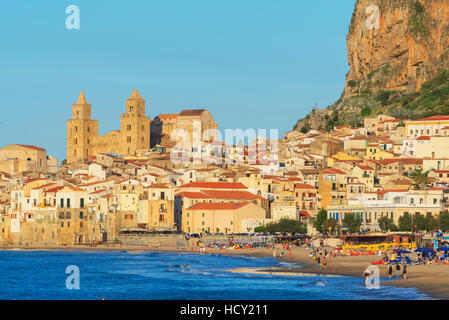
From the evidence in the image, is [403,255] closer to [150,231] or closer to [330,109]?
[150,231]

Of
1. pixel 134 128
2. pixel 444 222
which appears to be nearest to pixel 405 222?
pixel 444 222

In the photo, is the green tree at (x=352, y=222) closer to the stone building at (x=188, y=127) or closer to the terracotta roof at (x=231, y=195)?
the terracotta roof at (x=231, y=195)

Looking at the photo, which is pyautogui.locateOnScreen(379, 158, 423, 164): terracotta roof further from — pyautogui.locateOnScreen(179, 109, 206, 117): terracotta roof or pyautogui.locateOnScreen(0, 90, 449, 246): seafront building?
pyautogui.locateOnScreen(179, 109, 206, 117): terracotta roof

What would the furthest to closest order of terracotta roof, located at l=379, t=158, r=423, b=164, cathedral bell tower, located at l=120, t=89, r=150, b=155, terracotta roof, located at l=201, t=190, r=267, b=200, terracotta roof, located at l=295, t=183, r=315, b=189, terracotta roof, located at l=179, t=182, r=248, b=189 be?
cathedral bell tower, located at l=120, t=89, r=150, b=155 < terracotta roof, located at l=379, t=158, r=423, b=164 < terracotta roof, located at l=179, t=182, r=248, b=189 < terracotta roof, located at l=295, t=183, r=315, b=189 < terracotta roof, located at l=201, t=190, r=267, b=200

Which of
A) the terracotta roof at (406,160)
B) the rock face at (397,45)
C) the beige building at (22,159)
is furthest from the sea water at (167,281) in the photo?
the rock face at (397,45)

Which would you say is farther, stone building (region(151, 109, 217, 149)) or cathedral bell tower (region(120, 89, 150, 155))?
stone building (region(151, 109, 217, 149))

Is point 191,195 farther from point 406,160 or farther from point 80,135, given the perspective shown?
point 80,135

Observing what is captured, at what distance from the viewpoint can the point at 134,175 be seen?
5546 inches

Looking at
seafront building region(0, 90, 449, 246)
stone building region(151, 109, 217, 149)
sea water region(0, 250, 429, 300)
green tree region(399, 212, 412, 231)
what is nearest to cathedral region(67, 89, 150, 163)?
stone building region(151, 109, 217, 149)

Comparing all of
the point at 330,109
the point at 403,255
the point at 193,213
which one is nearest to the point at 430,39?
the point at 330,109

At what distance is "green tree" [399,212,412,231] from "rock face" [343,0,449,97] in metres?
75.0

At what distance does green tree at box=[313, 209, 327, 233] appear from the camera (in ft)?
352

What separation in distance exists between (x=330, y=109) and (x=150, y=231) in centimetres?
8073

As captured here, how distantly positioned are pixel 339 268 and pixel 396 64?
106215mm
